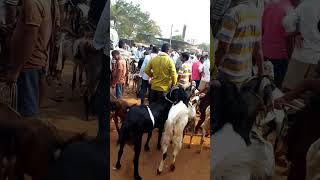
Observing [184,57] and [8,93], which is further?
[184,57]

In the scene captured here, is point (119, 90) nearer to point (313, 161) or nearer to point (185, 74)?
point (185, 74)

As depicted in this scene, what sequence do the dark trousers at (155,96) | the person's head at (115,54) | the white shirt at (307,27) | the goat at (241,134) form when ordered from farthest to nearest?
the dark trousers at (155,96) < the person's head at (115,54) < the goat at (241,134) < the white shirt at (307,27)

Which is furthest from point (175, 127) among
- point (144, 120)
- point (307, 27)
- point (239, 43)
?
point (307, 27)

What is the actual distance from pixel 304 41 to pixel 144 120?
4.88 feet

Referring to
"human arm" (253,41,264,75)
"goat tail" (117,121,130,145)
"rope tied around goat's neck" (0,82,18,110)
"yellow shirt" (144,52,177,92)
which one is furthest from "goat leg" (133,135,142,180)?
"human arm" (253,41,264,75)

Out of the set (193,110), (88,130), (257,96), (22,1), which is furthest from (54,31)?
(257,96)

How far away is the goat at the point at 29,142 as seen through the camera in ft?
10.2

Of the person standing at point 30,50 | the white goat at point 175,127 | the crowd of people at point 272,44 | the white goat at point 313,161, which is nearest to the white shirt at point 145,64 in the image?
the white goat at point 175,127

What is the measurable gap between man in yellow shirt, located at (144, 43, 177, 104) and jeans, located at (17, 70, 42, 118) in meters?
0.98

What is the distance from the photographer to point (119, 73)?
332 centimetres

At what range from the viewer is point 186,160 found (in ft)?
10.7

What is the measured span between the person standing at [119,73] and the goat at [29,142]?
1.75ft

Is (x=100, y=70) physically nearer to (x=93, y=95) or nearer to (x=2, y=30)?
(x=93, y=95)

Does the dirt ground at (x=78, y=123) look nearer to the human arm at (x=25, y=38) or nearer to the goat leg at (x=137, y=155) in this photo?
the goat leg at (x=137, y=155)
